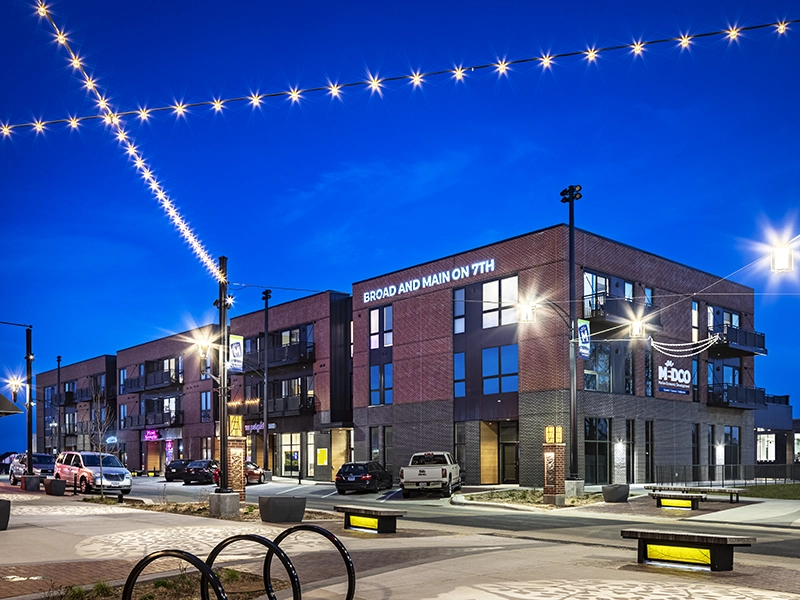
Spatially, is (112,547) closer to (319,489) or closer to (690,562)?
(690,562)

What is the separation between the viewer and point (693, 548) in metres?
12.1

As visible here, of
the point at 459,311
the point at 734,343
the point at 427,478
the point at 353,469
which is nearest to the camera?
the point at 427,478

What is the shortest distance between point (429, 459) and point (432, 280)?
1187cm

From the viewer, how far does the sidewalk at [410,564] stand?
10312mm

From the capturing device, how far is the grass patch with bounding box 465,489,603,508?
A: 28.7 m

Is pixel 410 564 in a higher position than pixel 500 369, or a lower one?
lower

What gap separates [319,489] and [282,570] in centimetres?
3084

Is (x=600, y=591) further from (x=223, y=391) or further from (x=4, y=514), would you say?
(x=223, y=391)

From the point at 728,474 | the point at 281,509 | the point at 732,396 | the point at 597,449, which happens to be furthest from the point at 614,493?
the point at 732,396

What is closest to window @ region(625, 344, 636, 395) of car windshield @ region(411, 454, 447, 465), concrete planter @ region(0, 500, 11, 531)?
car windshield @ region(411, 454, 447, 465)

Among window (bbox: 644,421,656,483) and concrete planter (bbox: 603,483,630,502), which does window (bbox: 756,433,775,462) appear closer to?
window (bbox: 644,421,656,483)

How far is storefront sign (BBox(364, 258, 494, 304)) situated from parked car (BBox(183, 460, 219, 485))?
41.0 feet

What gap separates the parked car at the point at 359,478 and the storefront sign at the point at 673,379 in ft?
49.5

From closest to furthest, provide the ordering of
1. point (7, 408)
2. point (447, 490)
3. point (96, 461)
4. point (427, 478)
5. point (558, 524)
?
point (7, 408), point (558, 524), point (427, 478), point (447, 490), point (96, 461)
